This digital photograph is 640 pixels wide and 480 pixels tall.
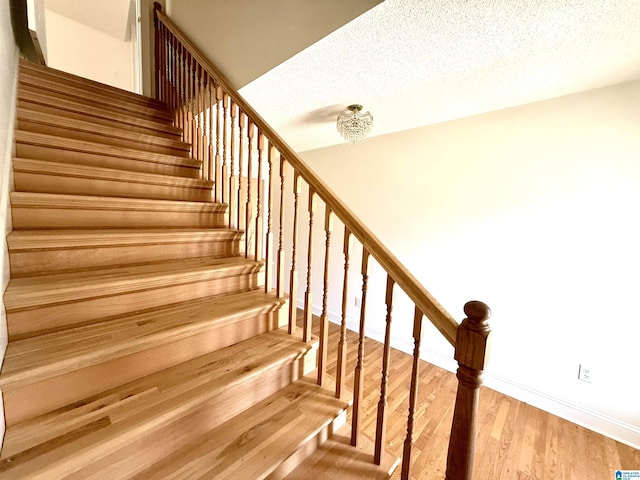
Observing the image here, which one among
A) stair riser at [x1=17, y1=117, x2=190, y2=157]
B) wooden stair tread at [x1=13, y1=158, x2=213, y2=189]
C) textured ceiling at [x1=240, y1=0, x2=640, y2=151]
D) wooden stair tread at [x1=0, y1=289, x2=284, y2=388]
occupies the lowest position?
wooden stair tread at [x1=0, y1=289, x2=284, y2=388]

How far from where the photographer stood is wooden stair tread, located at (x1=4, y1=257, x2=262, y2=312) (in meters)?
0.94

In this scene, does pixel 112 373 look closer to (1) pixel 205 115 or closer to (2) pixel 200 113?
(1) pixel 205 115

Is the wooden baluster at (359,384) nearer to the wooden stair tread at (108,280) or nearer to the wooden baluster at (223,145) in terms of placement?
the wooden stair tread at (108,280)

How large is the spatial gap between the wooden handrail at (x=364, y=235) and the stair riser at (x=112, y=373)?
2.30 feet

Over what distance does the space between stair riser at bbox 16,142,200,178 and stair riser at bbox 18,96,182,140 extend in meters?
0.38

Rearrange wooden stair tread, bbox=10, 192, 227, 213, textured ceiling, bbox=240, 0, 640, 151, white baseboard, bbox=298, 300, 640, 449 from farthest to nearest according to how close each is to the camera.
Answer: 1. white baseboard, bbox=298, 300, 640, 449
2. wooden stair tread, bbox=10, 192, 227, 213
3. textured ceiling, bbox=240, 0, 640, 151

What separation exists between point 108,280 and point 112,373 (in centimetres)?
37

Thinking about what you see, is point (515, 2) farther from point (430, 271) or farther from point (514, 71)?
point (430, 271)

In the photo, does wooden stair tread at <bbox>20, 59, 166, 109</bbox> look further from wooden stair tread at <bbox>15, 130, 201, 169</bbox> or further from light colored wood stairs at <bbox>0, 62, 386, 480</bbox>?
wooden stair tread at <bbox>15, 130, 201, 169</bbox>

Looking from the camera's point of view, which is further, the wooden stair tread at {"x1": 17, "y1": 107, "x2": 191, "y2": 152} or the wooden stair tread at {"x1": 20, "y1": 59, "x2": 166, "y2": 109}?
the wooden stair tread at {"x1": 20, "y1": 59, "x2": 166, "y2": 109}

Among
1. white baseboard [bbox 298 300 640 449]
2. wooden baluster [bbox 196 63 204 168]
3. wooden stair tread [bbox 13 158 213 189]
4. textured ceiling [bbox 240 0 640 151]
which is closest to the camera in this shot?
textured ceiling [bbox 240 0 640 151]

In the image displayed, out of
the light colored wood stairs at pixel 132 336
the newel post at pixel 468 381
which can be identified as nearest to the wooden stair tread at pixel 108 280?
the light colored wood stairs at pixel 132 336

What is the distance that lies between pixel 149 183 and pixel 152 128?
76 cm

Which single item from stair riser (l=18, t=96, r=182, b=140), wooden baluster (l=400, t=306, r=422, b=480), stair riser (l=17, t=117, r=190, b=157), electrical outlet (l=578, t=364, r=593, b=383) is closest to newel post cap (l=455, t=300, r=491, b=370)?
wooden baluster (l=400, t=306, r=422, b=480)
